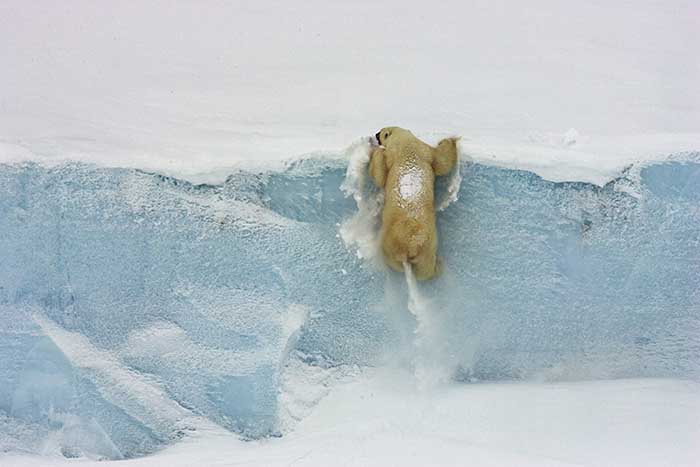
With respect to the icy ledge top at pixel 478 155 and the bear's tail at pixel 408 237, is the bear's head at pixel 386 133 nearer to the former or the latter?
the icy ledge top at pixel 478 155

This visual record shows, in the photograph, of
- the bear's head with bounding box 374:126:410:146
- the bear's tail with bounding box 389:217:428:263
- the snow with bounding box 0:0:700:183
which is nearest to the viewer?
the bear's tail with bounding box 389:217:428:263

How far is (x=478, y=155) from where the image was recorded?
2312 mm

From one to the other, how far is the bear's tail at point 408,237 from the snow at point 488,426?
1.74 ft

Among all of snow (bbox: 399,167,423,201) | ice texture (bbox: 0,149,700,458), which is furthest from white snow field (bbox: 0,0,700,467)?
snow (bbox: 399,167,423,201)

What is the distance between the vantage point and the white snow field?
231 cm

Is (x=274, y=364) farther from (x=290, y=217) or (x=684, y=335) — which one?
(x=684, y=335)

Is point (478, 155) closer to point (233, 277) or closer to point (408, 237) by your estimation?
point (408, 237)

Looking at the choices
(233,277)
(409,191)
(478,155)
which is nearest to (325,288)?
(233,277)

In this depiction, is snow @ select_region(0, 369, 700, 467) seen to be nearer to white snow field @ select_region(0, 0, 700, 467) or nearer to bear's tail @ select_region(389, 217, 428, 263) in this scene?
white snow field @ select_region(0, 0, 700, 467)

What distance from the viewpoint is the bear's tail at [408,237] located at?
82.8 inches

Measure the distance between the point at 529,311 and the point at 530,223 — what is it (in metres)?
0.34

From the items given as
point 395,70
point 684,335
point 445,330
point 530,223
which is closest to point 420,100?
point 395,70

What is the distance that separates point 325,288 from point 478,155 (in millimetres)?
773

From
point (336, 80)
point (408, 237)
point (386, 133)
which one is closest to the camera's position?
point (408, 237)
